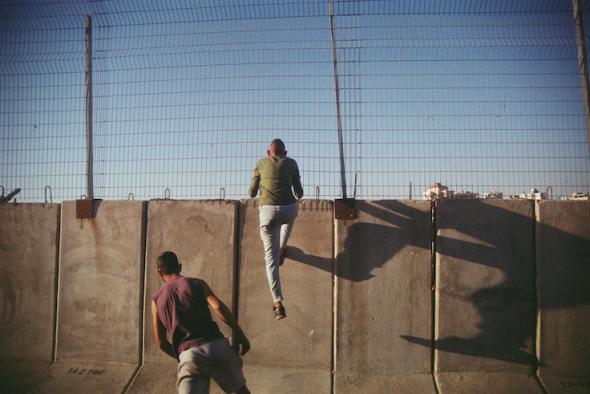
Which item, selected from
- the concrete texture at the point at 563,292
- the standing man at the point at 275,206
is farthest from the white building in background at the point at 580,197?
the standing man at the point at 275,206

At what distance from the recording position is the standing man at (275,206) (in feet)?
14.5

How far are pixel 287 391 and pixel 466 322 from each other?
2.24 metres

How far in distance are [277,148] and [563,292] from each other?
3.74 metres

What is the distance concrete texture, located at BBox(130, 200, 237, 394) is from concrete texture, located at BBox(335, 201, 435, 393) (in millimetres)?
1389

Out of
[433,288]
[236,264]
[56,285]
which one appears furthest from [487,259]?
[56,285]

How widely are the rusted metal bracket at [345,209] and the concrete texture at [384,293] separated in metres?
0.07

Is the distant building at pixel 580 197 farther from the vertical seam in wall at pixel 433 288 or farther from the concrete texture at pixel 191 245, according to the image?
the concrete texture at pixel 191 245

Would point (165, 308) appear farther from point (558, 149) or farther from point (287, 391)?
point (558, 149)

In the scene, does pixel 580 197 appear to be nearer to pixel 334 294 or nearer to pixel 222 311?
pixel 334 294

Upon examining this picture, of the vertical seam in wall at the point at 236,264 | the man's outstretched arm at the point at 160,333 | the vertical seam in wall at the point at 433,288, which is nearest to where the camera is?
the man's outstretched arm at the point at 160,333

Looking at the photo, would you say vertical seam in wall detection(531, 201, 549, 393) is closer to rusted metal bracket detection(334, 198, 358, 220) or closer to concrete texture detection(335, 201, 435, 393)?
concrete texture detection(335, 201, 435, 393)

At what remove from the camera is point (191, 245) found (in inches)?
200

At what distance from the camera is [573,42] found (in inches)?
197

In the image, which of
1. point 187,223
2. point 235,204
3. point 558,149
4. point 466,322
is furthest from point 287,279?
point 558,149
